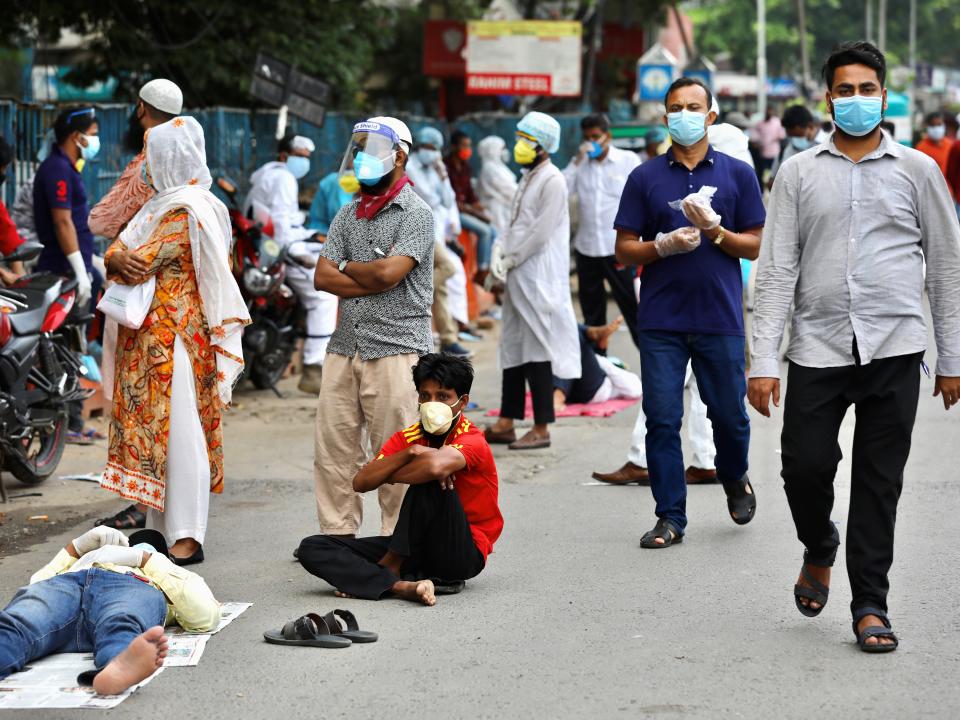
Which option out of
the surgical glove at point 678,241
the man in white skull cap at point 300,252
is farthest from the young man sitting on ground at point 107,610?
the man in white skull cap at point 300,252

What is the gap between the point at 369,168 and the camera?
618 centimetres

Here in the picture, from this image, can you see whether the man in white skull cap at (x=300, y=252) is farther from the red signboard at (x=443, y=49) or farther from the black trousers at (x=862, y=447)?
the red signboard at (x=443, y=49)

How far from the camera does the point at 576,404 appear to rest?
10805mm

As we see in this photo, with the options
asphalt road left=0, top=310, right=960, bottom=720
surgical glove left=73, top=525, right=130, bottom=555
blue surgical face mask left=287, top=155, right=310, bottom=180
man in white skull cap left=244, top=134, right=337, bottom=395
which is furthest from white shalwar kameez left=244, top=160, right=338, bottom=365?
surgical glove left=73, top=525, right=130, bottom=555

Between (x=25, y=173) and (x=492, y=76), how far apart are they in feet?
46.7

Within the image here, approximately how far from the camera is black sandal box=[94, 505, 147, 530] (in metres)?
6.85

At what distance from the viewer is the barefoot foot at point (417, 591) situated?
5555 millimetres

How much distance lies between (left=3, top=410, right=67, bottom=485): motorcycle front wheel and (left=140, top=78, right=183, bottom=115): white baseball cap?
2.33 metres

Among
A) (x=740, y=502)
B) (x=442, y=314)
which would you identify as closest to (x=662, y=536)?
Answer: (x=740, y=502)

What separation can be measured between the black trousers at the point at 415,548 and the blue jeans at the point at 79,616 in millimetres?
793

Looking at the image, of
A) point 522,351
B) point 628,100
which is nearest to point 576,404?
point 522,351

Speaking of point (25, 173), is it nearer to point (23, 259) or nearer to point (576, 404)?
point (23, 259)

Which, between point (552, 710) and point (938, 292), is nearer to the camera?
point (552, 710)

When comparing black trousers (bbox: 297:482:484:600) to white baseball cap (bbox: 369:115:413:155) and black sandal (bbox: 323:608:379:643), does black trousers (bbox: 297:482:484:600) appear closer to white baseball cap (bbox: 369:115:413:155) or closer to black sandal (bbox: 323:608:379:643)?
black sandal (bbox: 323:608:379:643)
